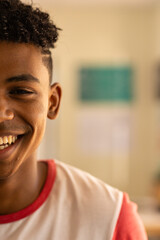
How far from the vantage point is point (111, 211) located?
0.91 metres

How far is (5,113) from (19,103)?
1.9 inches

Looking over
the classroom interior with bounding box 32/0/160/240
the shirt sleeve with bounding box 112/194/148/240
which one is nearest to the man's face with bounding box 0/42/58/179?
the shirt sleeve with bounding box 112/194/148/240

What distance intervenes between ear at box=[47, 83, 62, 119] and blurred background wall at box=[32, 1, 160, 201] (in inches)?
141

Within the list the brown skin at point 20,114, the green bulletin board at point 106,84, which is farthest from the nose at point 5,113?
the green bulletin board at point 106,84

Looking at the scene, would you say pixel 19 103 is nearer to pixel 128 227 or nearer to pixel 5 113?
pixel 5 113

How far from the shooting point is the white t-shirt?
0.87 meters

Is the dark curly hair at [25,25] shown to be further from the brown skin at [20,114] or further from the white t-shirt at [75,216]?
the white t-shirt at [75,216]

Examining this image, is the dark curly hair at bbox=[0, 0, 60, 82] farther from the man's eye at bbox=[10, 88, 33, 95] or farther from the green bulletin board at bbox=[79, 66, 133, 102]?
the green bulletin board at bbox=[79, 66, 133, 102]

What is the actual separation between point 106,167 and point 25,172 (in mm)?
3806

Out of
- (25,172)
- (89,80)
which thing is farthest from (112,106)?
(25,172)

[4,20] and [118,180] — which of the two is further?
[118,180]

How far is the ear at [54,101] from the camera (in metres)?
0.97

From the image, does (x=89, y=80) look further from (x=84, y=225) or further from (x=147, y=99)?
(x=84, y=225)

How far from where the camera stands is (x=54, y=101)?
0.98m
